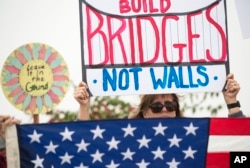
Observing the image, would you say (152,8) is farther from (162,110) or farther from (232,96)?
(232,96)

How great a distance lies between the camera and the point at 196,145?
3393mm

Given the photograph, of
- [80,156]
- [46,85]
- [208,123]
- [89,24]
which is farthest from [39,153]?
[208,123]

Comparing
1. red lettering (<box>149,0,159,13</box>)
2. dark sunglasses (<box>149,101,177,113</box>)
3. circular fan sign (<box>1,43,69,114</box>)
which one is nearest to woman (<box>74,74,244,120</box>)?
dark sunglasses (<box>149,101,177,113</box>)

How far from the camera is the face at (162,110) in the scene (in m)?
3.35

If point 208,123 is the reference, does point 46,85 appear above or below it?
above

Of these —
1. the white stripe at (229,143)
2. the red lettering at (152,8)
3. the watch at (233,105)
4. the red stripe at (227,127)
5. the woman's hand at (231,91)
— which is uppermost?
the red lettering at (152,8)

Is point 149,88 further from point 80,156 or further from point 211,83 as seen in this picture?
point 80,156

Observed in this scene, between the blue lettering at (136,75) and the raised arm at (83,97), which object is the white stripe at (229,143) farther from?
the raised arm at (83,97)

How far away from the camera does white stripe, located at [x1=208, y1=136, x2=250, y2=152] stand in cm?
342

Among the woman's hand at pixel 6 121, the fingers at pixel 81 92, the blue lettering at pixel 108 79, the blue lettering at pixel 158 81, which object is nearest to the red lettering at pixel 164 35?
the blue lettering at pixel 158 81

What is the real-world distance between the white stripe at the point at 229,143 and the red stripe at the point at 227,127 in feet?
0.13

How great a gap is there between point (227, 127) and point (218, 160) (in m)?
0.26

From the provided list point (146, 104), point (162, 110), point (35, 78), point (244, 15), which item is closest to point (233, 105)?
point (162, 110)

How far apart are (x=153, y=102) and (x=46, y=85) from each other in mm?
826
